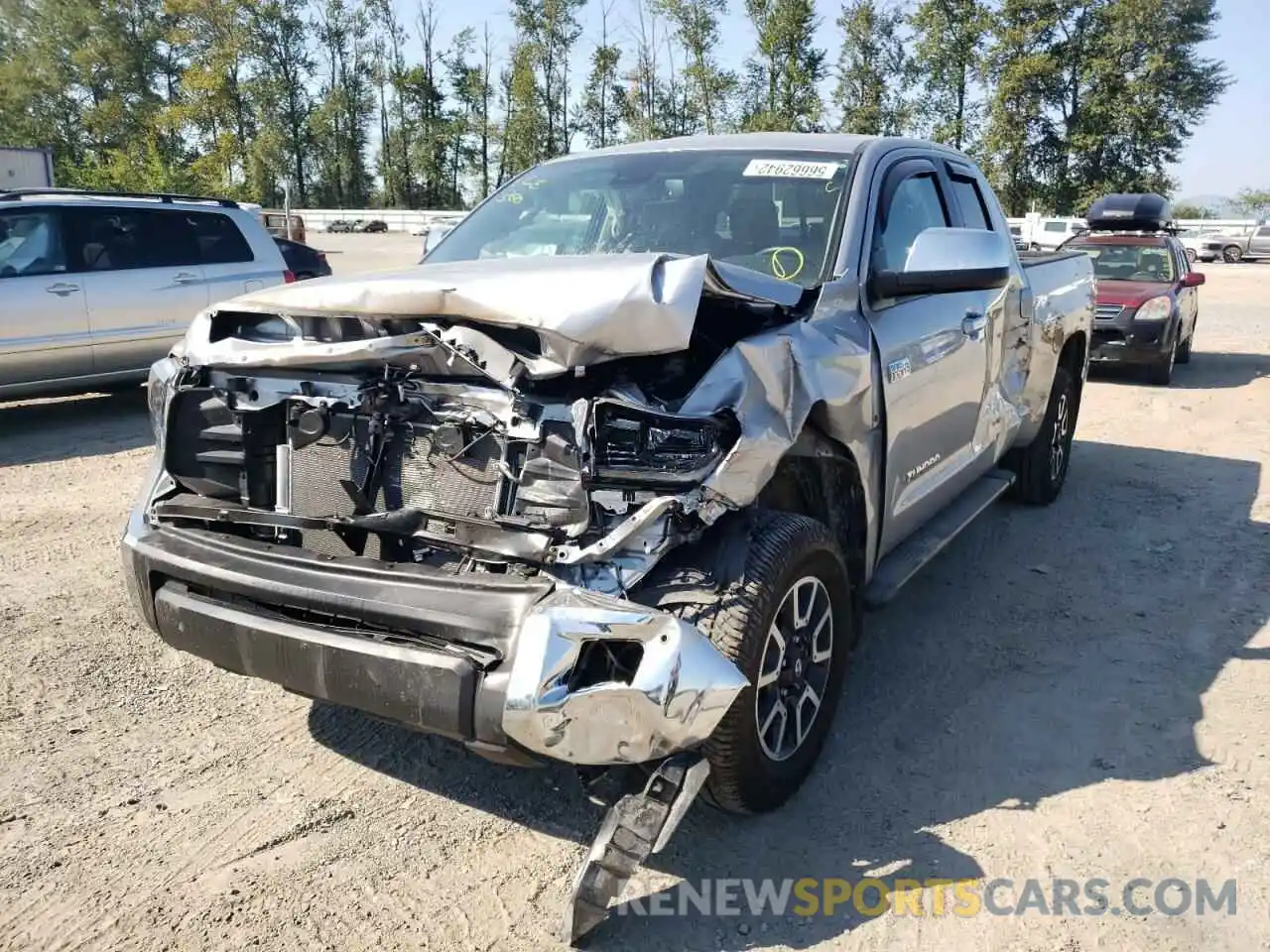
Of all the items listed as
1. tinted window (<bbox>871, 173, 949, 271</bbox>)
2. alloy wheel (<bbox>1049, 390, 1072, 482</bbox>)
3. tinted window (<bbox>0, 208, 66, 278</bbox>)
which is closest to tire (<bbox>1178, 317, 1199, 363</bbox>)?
alloy wheel (<bbox>1049, 390, 1072, 482</bbox>)

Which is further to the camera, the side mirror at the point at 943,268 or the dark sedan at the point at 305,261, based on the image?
the dark sedan at the point at 305,261

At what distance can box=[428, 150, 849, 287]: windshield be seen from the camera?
3604 mm

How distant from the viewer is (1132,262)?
1205 cm

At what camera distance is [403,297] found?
106 inches

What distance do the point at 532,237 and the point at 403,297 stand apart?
1.48 meters

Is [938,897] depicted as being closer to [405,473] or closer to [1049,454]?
[405,473]

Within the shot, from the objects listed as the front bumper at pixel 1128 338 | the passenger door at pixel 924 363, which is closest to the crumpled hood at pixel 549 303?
the passenger door at pixel 924 363

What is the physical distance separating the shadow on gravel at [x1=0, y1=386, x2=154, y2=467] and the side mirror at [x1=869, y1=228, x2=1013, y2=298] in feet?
19.3

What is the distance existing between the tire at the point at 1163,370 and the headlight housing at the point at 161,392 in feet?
34.2

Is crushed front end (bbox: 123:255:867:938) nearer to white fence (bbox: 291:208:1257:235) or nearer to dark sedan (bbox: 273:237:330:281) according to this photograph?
dark sedan (bbox: 273:237:330:281)

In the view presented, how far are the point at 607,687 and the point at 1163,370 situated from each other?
10480 mm

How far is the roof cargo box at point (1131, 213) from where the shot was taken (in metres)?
12.9

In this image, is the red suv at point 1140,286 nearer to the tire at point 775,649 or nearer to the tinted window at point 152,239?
the tinted window at point 152,239

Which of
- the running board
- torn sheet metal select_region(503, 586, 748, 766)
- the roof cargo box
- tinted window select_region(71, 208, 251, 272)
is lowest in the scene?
the running board
